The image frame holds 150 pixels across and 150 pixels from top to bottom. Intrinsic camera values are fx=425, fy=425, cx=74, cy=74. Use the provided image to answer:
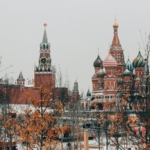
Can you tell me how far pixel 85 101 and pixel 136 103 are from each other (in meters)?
67.8

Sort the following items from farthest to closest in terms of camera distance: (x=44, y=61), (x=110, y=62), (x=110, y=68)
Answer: (x=44, y=61) → (x=110, y=62) → (x=110, y=68)

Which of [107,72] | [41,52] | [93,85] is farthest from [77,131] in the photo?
[41,52]

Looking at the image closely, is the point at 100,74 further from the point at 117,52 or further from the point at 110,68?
the point at 117,52

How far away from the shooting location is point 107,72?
6344 cm

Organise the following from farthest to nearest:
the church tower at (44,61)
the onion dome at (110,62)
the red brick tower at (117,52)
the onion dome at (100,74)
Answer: the church tower at (44,61) → the red brick tower at (117,52) → the onion dome at (100,74) → the onion dome at (110,62)

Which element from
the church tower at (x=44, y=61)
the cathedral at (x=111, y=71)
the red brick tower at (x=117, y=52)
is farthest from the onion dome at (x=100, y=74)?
the church tower at (x=44, y=61)

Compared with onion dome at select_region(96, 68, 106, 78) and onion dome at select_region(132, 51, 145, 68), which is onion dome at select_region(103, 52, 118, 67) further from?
onion dome at select_region(132, 51, 145, 68)

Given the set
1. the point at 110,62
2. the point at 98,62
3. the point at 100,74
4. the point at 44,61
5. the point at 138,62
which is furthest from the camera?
the point at 44,61

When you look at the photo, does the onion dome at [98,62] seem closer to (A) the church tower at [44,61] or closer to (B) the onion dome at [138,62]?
(B) the onion dome at [138,62]

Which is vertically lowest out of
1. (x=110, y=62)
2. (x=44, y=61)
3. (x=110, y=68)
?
(x=110, y=68)

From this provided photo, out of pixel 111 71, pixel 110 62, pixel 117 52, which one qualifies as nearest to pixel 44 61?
pixel 117 52

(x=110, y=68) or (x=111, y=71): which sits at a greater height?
(x=110, y=68)

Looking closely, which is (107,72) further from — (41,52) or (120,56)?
(41,52)

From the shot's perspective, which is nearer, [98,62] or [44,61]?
[98,62]
